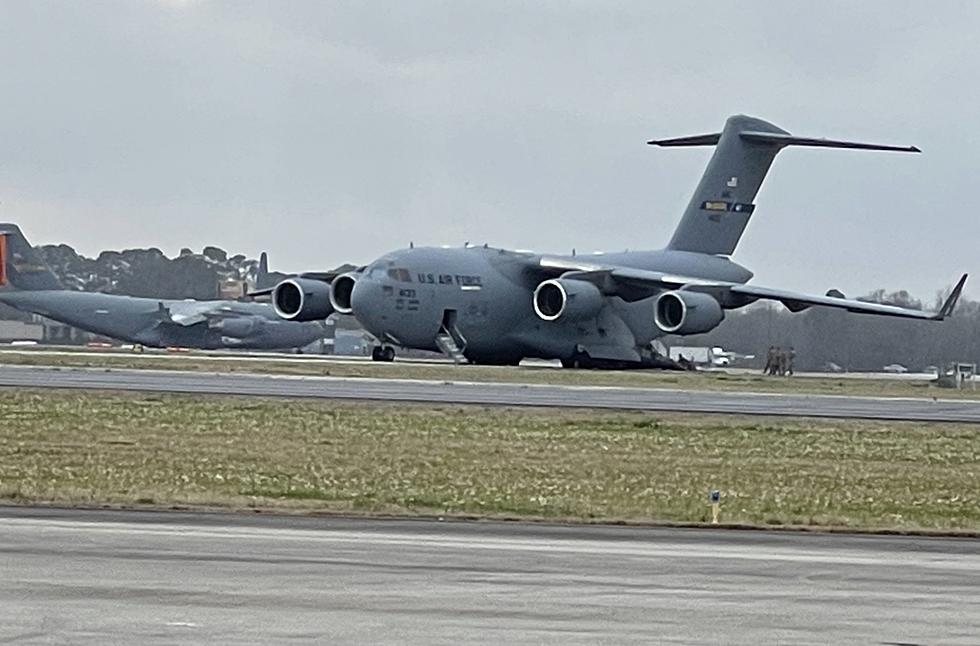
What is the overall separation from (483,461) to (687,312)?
3742 cm

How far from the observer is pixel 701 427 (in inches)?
1265

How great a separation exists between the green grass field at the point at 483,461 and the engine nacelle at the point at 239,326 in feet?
194

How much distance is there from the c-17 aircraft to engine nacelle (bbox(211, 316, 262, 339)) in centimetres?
2827

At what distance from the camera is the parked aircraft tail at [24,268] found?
285ft

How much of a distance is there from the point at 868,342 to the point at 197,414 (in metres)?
86.9

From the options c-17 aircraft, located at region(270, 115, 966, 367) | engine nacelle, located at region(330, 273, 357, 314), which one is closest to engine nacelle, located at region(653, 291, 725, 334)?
c-17 aircraft, located at region(270, 115, 966, 367)

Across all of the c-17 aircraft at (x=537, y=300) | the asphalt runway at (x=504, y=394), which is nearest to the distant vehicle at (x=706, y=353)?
the c-17 aircraft at (x=537, y=300)

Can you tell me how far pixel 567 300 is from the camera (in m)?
62.6

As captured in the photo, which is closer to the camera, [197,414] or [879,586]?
[879,586]

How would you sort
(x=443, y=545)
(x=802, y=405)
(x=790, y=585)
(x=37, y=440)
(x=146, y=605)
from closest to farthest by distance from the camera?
(x=146, y=605), (x=790, y=585), (x=443, y=545), (x=37, y=440), (x=802, y=405)

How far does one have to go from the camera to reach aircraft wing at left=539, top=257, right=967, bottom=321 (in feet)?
203

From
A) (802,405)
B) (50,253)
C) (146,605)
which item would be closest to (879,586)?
(146,605)

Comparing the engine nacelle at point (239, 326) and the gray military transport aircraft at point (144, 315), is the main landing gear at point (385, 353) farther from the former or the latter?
the engine nacelle at point (239, 326)

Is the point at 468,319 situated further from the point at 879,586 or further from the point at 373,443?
the point at 879,586
